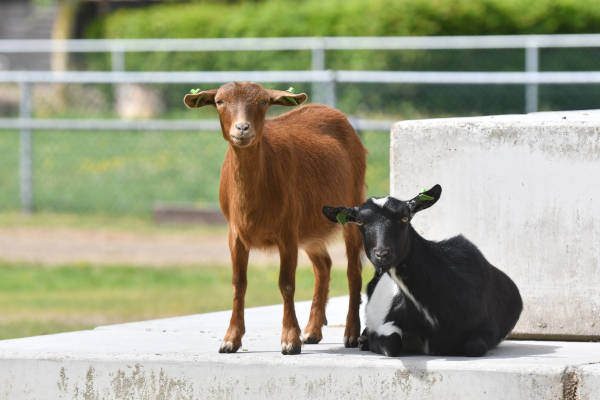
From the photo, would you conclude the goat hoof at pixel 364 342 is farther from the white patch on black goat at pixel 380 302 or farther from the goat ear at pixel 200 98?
the goat ear at pixel 200 98

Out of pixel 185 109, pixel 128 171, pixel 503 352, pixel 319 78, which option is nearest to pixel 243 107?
pixel 503 352

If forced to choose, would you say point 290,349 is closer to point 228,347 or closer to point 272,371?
point 272,371

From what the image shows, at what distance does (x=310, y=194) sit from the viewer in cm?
588

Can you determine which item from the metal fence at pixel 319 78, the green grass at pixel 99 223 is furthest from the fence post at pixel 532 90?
the green grass at pixel 99 223

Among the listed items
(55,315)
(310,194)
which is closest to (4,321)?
(55,315)

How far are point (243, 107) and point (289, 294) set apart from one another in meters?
0.92

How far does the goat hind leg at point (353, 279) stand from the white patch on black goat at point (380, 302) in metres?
0.26

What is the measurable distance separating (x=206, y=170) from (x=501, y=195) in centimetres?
1071

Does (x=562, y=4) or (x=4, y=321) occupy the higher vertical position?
(x=562, y=4)

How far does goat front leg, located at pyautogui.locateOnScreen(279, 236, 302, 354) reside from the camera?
221 inches

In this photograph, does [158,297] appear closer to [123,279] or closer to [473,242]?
[123,279]

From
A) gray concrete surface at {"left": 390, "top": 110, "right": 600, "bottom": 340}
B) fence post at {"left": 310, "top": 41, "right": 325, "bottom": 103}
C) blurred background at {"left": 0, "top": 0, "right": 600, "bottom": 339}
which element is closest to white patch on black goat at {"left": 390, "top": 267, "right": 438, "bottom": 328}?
gray concrete surface at {"left": 390, "top": 110, "right": 600, "bottom": 340}

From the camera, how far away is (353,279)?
615cm

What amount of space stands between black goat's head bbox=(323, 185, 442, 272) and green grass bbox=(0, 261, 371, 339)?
16.2ft
